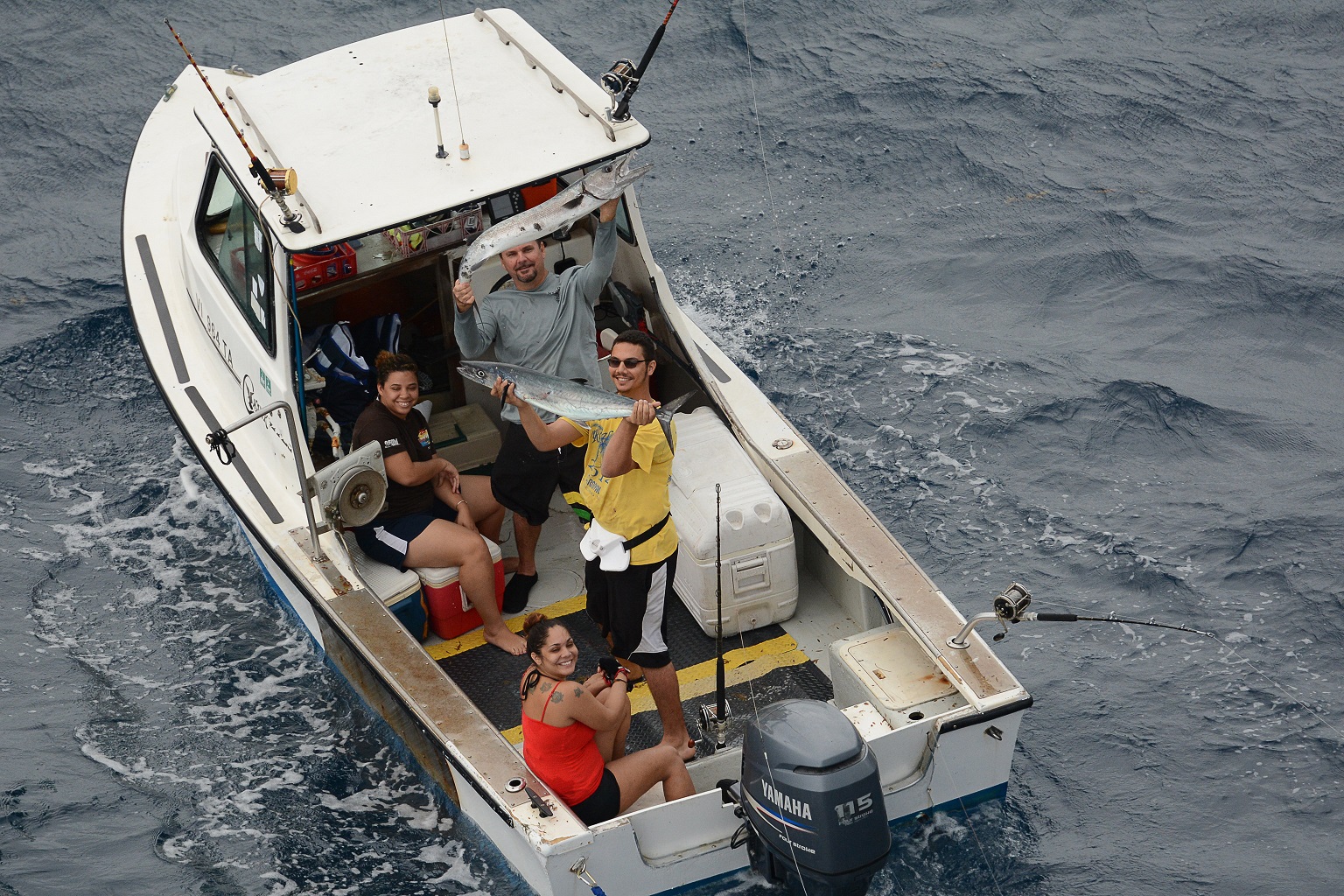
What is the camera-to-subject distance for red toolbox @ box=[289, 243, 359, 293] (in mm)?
7039

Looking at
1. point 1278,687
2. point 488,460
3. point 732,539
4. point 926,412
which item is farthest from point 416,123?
point 1278,687

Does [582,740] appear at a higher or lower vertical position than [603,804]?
higher

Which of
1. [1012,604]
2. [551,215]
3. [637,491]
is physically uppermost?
[551,215]

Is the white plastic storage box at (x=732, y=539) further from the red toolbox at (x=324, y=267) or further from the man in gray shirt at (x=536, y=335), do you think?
the red toolbox at (x=324, y=267)

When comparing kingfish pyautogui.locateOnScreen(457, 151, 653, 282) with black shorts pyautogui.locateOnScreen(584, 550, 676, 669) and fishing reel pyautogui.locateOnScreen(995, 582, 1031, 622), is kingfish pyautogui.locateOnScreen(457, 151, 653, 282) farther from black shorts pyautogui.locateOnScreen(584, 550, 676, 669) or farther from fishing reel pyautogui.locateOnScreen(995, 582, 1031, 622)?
fishing reel pyautogui.locateOnScreen(995, 582, 1031, 622)

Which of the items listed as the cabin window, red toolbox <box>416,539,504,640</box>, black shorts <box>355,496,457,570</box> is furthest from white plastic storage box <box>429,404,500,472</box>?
the cabin window

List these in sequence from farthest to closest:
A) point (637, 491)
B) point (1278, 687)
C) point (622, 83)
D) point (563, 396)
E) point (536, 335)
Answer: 1. point (1278, 687)
2. point (536, 335)
3. point (622, 83)
4. point (637, 491)
5. point (563, 396)

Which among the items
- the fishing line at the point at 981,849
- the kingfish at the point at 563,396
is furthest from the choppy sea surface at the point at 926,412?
the kingfish at the point at 563,396

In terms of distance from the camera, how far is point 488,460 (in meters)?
7.38

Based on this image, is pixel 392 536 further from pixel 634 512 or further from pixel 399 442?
pixel 634 512

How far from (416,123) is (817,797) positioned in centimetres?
319

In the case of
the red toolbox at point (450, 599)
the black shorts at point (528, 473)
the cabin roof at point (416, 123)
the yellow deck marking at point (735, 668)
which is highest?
the cabin roof at point (416, 123)

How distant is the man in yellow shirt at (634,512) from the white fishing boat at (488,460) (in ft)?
0.84

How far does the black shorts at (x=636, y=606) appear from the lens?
5.84 m
